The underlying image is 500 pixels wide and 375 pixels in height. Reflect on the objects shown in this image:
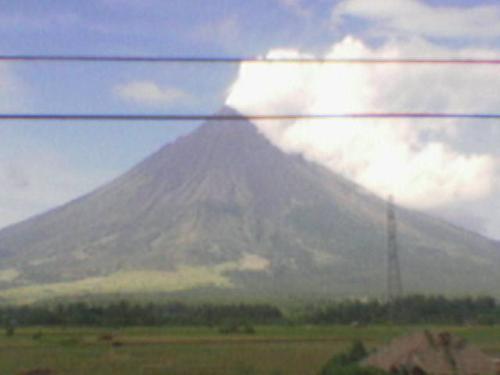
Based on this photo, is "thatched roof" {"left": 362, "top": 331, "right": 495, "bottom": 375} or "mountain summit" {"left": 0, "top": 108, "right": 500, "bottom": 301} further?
"mountain summit" {"left": 0, "top": 108, "right": 500, "bottom": 301}

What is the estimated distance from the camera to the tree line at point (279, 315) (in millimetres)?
64312

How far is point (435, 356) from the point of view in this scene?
29656 millimetres

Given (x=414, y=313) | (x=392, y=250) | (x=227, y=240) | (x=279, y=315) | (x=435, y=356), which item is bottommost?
(x=435, y=356)

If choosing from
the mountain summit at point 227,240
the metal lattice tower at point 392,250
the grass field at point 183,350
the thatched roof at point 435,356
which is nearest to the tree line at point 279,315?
the metal lattice tower at point 392,250

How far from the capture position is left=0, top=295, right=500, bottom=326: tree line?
211 ft

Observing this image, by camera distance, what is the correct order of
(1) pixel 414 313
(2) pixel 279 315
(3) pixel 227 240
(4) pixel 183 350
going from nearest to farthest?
1. (4) pixel 183 350
2. (1) pixel 414 313
3. (2) pixel 279 315
4. (3) pixel 227 240

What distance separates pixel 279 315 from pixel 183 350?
28.5 metres

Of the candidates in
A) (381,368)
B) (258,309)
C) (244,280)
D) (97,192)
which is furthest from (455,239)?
(381,368)

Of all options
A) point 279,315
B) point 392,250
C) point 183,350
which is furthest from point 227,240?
point 183,350

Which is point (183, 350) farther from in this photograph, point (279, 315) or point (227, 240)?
point (227, 240)

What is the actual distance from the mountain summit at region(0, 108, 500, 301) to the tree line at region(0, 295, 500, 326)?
132 ft

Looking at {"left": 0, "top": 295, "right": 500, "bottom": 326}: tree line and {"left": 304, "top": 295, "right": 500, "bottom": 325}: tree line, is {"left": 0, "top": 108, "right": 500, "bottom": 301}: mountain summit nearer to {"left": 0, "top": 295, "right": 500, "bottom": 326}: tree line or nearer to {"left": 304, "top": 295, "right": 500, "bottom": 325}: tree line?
{"left": 304, "top": 295, "right": 500, "bottom": 325}: tree line

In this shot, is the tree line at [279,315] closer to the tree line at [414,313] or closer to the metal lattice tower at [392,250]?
the tree line at [414,313]

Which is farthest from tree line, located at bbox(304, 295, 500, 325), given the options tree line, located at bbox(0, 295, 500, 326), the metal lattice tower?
the metal lattice tower
